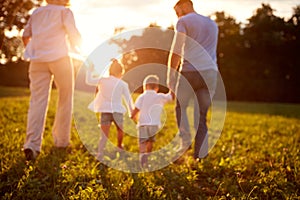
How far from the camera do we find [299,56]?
135ft

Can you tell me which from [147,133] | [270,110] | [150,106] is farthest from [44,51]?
[270,110]

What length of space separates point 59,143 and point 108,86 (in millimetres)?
1091

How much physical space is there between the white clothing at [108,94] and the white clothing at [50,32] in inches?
26.3

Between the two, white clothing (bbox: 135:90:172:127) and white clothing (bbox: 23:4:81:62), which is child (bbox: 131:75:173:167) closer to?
white clothing (bbox: 135:90:172:127)

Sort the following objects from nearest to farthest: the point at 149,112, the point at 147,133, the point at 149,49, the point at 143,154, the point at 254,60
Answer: the point at 143,154 < the point at 147,133 < the point at 149,112 < the point at 149,49 < the point at 254,60

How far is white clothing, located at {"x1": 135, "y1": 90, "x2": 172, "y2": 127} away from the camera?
17.6ft

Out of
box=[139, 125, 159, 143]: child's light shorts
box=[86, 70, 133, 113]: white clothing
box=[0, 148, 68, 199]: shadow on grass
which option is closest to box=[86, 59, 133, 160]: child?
box=[86, 70, 133, 113]: white clothing

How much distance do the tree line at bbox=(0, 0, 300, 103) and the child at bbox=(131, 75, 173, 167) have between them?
2809 centimetres

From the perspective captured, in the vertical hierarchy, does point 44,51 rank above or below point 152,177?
above

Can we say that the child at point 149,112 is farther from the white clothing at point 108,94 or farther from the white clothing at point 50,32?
the white clothing at point 50,32

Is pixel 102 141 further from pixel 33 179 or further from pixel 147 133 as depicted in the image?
pixel 33 179

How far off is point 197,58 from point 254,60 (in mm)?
38756

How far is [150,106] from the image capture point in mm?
5406

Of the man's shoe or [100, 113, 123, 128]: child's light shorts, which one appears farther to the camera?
[100, 113, 123, 128]: child's light shorts
